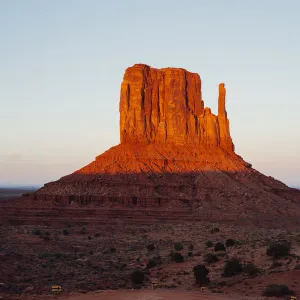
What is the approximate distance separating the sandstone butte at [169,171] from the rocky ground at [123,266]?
65.7 ft

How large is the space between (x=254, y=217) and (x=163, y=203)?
12452 mm

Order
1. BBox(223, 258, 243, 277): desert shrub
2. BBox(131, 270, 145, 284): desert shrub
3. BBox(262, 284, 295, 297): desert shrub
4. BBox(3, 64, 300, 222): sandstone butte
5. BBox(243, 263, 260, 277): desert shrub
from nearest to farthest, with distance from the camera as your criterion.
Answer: BBox(262, 284, 295, 297): desert shrub, BBox(243, 263, 260, 277): desert shrub, BBox(223, 258, 243, 277): desert shrub, BBox(131, 270, 145, 284): desert shrub, BBox(3, 64, 300, 222): sandstone butte

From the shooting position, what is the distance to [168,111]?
97625 millimetres

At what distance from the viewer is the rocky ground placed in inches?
1073

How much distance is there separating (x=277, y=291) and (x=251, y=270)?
4.45m

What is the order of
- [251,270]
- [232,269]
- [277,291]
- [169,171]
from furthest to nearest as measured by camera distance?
[169,171], [232,269], [251,270], [277,291]

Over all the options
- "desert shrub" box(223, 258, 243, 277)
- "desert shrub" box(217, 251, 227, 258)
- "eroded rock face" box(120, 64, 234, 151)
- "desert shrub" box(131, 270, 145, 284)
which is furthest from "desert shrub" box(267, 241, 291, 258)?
"eroded rock face" box(120, 64, 234, 151)

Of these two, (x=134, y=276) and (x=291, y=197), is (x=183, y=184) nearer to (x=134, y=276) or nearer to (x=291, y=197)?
(x=291, y=197)

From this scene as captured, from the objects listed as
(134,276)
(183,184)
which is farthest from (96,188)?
(134,276)

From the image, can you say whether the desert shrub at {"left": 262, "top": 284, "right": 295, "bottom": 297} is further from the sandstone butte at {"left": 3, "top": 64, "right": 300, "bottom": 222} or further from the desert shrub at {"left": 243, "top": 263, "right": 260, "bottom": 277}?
the sandstone butte at {"left": 3, "top": 64, "right": 300, "bottom": 222}

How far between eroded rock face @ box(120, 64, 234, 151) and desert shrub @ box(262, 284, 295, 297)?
70.6 metres

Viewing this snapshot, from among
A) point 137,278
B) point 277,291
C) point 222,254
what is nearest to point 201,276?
point 137,278

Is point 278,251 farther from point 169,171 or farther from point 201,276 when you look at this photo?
point 169,171

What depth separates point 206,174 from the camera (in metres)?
86.8
